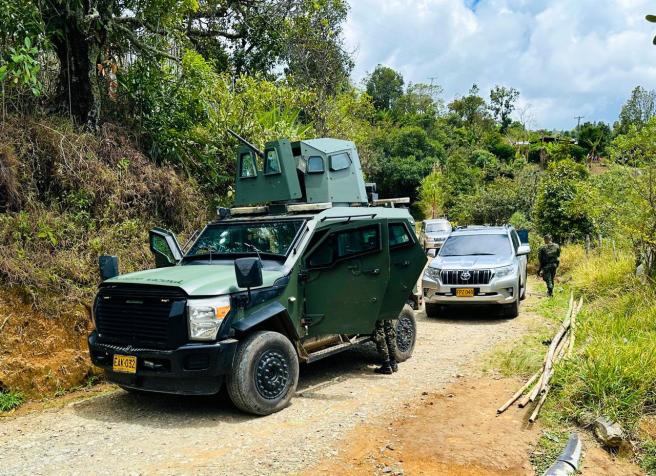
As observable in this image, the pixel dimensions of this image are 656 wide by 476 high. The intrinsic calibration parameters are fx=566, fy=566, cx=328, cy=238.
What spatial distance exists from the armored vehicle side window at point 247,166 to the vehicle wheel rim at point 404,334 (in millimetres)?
3037

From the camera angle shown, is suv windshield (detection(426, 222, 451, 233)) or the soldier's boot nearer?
the soldier's boot

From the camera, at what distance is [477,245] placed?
12.5 metres

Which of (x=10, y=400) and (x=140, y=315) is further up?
(x=140, y=315)

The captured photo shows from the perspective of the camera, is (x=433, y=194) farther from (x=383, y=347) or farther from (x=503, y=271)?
(x=383, y=347)

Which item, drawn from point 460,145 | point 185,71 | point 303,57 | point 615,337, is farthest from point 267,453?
point 460,145

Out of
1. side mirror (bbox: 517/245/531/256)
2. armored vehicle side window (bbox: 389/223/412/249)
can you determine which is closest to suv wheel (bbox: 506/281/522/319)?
side mirror (bbox: 517/245/531/256)

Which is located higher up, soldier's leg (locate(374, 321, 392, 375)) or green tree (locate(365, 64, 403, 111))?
green tree (locate(365, 64, 403, 111))

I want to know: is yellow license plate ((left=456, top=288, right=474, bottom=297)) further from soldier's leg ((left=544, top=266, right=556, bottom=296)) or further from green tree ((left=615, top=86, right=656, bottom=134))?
green tree ((left=615, top=86, right=656, bottom=134))

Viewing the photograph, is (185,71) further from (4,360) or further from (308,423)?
(308,423)

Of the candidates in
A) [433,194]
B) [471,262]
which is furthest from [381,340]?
[433,194]

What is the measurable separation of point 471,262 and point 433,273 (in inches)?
31.6

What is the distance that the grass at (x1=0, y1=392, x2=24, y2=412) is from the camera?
6363 mm

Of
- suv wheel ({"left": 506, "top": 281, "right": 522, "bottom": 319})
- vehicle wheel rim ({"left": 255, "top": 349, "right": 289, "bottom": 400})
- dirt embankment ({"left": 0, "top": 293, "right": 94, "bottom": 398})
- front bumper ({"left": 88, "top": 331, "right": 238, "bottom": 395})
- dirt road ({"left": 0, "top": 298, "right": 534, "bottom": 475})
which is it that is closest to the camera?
dirt road ({"left": 0, "top": 298, "right": 534, "bottom": 475})

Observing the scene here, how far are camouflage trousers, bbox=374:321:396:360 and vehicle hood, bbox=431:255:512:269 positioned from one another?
4.11 meters
